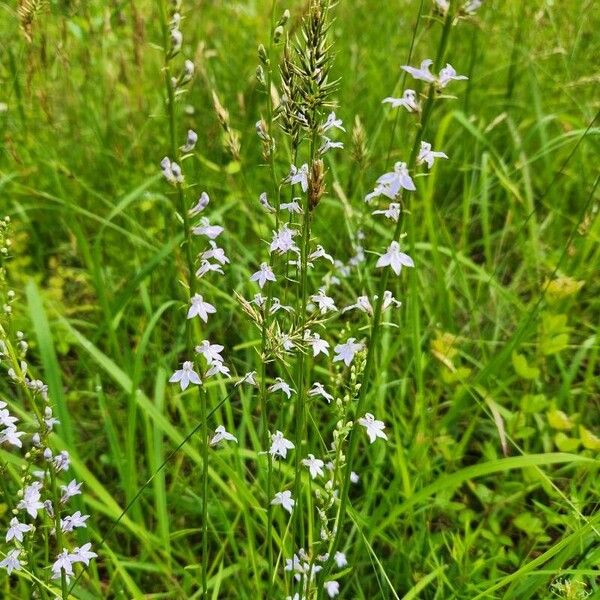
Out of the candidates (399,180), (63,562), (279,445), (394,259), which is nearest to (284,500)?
(279,445)

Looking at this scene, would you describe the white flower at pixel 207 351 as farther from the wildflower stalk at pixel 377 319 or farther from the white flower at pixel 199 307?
the wildflower stalk at pixel 377 319

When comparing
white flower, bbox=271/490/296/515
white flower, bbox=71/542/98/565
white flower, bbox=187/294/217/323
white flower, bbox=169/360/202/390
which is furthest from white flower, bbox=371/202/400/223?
white flower, bbox=71/542/98/565

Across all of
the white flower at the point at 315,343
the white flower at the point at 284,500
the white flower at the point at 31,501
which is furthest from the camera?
the white flower at the point at 284,500

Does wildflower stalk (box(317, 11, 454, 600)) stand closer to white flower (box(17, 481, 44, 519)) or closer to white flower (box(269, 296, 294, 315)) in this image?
white flower (box(269, 296, 294, 315))

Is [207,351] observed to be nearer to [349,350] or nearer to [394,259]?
[349,350]

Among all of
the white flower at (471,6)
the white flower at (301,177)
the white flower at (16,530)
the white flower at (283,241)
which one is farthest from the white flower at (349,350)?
the white flower at (16,530)

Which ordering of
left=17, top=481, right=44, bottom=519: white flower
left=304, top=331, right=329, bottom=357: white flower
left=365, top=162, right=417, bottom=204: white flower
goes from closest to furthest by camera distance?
left=365, top=162, right=417, bottom=204: white flower < left=304, top=331, right=329, bottom=357: white flower < left=17, top=481, right=44, bottom=519: white flower

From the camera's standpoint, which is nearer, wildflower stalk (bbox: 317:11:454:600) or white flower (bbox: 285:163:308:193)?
wildflower stalk (bbox: 317:11:454:600)

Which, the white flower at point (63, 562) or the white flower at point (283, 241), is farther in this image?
the white flower at point (63, 562)

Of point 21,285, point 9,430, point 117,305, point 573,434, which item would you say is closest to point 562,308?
point 573,434
